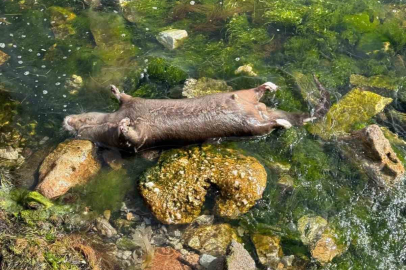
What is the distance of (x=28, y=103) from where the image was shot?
7.05m

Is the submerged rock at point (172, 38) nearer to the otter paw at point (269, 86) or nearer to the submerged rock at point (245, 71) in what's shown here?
the submerged rock at point (245, 71)

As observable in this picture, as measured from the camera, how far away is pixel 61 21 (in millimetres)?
8461

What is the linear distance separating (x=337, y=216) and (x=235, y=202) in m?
1.45

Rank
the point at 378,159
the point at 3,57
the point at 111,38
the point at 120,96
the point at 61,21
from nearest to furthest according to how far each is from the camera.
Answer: the point at 378,159 → the point at 120,96 → the point at 3,57 → the point at 111,38 → the point at 61,21

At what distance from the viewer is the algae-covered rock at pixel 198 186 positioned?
18.3 ft

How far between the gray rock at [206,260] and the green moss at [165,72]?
3.22 meters

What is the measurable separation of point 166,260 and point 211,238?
0.67 meters

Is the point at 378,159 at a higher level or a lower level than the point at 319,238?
higher

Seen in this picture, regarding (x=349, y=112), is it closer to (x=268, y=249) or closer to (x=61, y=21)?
(x=268, y=249)

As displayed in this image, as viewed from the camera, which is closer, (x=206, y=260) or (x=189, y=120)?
(x=206, y=260)

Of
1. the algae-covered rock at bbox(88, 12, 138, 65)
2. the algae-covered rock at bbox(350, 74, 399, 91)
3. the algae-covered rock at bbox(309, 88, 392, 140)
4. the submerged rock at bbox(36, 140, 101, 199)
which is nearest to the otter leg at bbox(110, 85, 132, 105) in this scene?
the submerged rock at bbox(36, 140, 101, 199)

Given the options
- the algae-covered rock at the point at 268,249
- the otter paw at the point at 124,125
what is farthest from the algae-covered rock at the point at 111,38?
the algae-covered rock at the point at 268,249

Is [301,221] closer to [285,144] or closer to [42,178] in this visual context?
[285,144]

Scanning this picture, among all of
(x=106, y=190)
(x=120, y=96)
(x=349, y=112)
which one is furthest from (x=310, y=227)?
(x=120, y=96)
